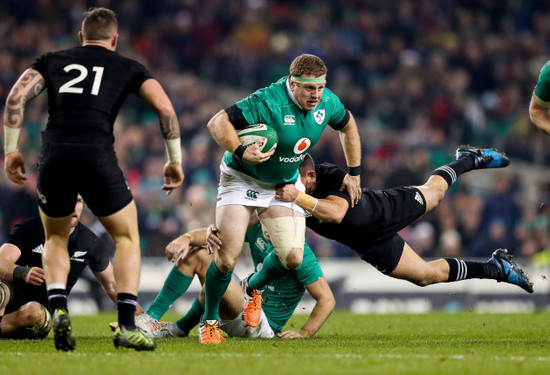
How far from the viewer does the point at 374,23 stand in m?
19.4

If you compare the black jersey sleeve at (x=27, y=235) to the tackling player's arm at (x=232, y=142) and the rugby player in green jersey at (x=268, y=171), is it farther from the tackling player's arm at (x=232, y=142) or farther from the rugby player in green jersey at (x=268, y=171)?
the tackling player's arm at (x=232, y=142)

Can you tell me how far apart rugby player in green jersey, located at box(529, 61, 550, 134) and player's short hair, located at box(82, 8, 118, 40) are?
3479mm

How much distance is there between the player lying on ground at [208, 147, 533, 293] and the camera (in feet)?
25.5

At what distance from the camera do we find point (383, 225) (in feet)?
26.8

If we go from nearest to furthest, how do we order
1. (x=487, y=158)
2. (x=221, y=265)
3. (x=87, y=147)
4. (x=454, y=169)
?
(x=87, y=147), (x=221, y=265), (x=454, y=169), (x=487, y=158)

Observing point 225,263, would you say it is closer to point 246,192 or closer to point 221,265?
point 221,265

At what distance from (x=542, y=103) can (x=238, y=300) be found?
9.91 ft

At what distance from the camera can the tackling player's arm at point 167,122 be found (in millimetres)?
6066

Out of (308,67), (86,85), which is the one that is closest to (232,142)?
(308,67)

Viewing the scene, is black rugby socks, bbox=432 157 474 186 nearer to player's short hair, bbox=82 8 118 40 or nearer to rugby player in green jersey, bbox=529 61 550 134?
rugby player in green jersey, bbox=529 61 550 134

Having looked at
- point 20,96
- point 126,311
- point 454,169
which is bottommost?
Answer: point 126,311

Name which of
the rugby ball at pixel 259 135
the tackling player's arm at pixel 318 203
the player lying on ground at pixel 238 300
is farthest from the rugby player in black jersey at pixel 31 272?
the tackling player's arm at pixel 318 203

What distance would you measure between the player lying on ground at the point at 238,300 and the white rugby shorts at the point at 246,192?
464mm

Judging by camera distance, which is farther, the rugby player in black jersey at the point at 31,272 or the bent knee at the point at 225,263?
the rugby player in black jersey at the point at 31,272
